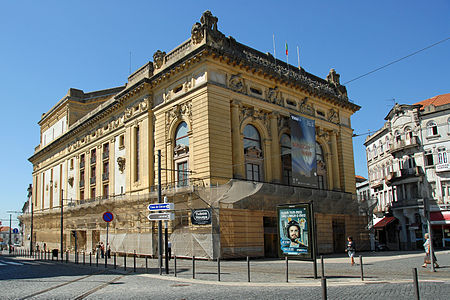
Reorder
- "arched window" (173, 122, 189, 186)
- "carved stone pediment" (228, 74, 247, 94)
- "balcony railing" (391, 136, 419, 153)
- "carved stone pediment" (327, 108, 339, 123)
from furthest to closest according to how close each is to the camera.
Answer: "balcony railing" (391, 136, 419, 153)
"carved stone pediment" (327, 108, 339, 123)
"carved stone pediment" (228, 74, 247, 94)
"arched window" (173, 122, 189, 186)

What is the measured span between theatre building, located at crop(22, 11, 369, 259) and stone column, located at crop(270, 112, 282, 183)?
0.29 ft

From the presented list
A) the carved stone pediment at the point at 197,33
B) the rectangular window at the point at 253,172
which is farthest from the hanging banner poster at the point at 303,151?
the carved stone pediment at the point at 197,33

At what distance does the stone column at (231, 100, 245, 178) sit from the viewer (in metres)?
30.8

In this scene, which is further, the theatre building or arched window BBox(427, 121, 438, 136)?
arched window BBox(427, 121, 438, 136)

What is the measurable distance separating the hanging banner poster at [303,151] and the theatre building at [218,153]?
0.34ft

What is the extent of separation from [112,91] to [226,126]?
33.6 meters

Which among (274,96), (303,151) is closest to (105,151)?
(274,96)

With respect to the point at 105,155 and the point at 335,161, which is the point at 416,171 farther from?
the point at 105,155

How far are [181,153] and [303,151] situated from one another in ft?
34.5

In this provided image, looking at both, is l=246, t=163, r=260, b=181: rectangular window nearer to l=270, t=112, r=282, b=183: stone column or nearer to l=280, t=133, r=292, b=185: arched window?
l=270, t=112, r=282, b=183: stone column

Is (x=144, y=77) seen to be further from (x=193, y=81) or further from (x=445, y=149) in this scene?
Result: (x=445, y=149)

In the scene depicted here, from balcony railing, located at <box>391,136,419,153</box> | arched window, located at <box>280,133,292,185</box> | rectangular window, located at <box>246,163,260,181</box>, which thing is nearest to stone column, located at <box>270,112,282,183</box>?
arched window, located at <box>280,133,292,185</box>

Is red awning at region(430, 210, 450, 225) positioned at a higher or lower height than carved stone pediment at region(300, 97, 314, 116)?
lower

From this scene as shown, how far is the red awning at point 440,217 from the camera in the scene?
141 feet
